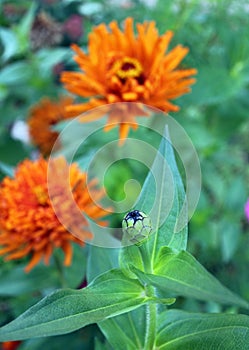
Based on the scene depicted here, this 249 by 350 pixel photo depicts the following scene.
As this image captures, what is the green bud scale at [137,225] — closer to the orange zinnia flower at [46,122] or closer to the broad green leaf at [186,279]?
the broad green leaf at [186,279]

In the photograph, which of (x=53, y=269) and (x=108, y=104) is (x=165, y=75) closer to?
(x=108, y=104)

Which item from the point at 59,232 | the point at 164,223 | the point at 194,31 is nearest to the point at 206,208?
the point at 194,31

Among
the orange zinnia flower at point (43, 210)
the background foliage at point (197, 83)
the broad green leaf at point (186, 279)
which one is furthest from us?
the background foliage at point (197, 83)

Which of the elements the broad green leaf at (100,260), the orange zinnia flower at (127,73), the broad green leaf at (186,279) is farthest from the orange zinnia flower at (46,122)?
the broad green leaf at (186,279)

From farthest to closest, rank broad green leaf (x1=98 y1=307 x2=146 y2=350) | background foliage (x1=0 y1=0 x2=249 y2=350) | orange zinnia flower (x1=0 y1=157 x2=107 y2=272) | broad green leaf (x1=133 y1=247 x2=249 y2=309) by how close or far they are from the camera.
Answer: background foliage (x1=0 y1=0 x2=249 y2=350) → orange zinnia flower (x1=0 y1=157 x2=107 y2=272) → broad green leaf (x1=98 y1=307 x2=146 y2=350) → broad green leaf (x1=133 y1=247 x2=249 y2=309)

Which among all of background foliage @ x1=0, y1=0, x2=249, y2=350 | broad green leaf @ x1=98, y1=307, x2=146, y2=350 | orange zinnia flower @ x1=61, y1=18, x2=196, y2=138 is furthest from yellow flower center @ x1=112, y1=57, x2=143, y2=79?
broad green leaf @ x1=98, y1=307, x2=146, y2=350

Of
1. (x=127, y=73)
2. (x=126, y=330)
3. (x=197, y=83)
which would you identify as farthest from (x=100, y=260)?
(x=197, y=83)

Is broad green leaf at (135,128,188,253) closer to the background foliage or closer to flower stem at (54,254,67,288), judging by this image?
flower stem at (54,254,67,288)
